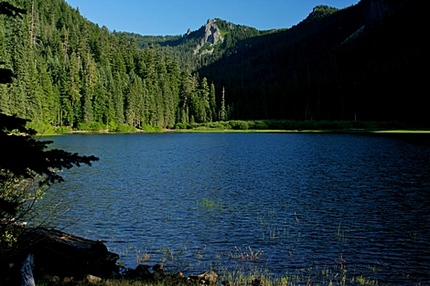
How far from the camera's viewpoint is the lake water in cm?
1739

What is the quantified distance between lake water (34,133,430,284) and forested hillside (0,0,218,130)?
7131 cm

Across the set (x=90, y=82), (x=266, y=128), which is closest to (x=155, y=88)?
(x=90, y=82)

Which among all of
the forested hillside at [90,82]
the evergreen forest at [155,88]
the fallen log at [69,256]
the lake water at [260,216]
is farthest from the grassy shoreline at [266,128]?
the fallen log at [69,256]

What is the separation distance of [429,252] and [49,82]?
398 ft

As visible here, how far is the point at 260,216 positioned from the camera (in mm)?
24672

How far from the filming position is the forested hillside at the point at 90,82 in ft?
370

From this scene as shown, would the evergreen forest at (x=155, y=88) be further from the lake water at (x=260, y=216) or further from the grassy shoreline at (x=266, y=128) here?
the lake water at (x=260, y=216)

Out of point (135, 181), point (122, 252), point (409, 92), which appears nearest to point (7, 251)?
point (122, 252)

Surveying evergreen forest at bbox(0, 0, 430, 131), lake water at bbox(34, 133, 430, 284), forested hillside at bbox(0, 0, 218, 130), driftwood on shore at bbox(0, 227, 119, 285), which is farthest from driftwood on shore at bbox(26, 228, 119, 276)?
evergreen forest at bbox(0, 0, 430, 131)

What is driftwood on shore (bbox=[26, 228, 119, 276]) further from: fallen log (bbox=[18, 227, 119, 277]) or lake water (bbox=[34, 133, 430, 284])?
lake water (bbox=[34, 133, 430, 284])

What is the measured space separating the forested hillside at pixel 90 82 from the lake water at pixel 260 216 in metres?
71.3

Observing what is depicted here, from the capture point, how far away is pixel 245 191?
3284cm

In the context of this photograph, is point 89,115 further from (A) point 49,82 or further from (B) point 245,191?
(B) point 245,191

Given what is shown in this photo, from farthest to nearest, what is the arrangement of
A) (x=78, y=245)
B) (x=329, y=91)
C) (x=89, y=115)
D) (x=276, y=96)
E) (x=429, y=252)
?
(x=276, y=96), (x=329, y=91), (x=89, y=115), (x=429, y=252), (x=78, y=245)
